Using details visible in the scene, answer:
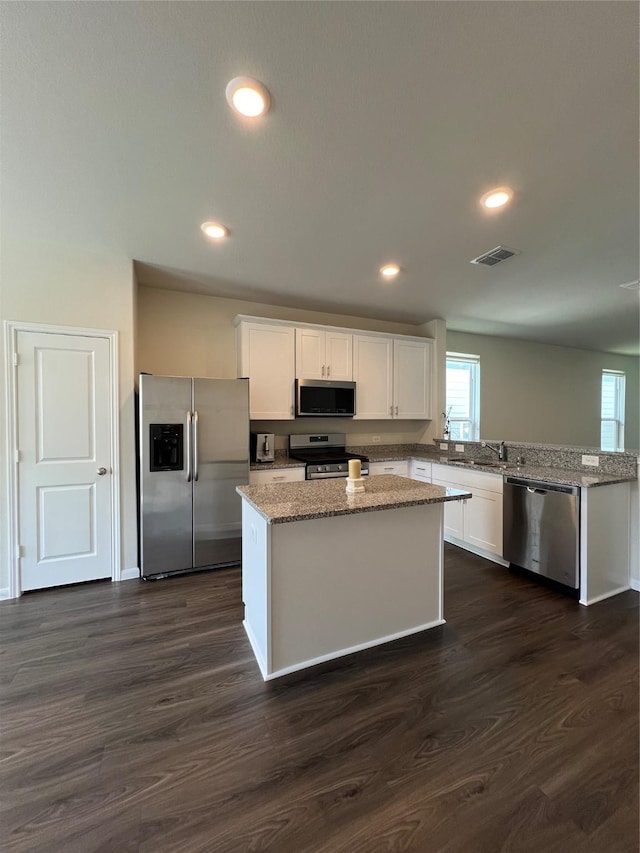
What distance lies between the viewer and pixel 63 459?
279cm

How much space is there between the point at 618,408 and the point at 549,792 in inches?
341

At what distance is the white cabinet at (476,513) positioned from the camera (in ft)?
10.5

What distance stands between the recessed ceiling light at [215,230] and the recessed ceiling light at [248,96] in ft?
3.24

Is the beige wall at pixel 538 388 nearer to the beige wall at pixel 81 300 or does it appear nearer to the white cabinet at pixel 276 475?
the white cabinet at pixel 276 475

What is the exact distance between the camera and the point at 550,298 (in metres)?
3.84

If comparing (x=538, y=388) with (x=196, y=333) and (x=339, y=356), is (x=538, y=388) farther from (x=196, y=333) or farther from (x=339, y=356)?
(x=196, y=333)

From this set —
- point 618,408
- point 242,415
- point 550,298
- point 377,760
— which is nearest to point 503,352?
point 550,298

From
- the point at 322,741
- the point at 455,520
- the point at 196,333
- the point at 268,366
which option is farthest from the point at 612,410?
the point at 322,741

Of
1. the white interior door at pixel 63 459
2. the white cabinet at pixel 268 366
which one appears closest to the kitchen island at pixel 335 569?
the white interior door at pixel 63 459

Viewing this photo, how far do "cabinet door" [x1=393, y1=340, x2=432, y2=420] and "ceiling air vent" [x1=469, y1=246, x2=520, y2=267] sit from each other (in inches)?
65.3

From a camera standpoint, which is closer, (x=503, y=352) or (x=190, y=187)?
(x=190, y=187)

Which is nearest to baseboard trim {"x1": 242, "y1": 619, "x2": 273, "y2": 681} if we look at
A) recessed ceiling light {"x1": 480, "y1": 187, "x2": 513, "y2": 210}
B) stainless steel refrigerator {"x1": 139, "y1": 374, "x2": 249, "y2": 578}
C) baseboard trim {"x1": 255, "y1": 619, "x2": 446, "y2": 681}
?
baseboard trim {"x1": 255, "y1": 619, "x2": 446, "y2": 681}

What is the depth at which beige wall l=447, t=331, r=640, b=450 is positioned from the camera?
5824mm

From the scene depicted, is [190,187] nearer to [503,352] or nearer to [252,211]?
[252,211]
